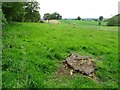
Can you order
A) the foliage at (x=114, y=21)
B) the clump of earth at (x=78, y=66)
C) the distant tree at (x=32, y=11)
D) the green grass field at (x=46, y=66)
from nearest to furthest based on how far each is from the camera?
the green grass field at (x=46, y=66)
the clump of earth at (x=78, y=66)
the foliage at (x=114, y=21)
the distant tree at (x=32, y=11)

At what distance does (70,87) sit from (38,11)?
33179mm

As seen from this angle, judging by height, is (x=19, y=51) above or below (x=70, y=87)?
above

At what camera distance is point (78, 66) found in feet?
38.0

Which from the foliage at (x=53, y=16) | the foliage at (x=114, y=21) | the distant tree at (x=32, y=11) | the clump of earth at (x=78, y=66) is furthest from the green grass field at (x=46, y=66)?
the foliage at (x=53, y=16)

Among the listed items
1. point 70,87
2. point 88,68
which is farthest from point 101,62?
point 70,87

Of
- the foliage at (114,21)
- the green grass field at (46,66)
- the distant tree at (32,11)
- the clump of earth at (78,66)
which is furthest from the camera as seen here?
the distant tree at (32,11)

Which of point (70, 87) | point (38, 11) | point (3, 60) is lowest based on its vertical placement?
point (70, 87)

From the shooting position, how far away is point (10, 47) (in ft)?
45.0

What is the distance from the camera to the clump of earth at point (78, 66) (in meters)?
11.3

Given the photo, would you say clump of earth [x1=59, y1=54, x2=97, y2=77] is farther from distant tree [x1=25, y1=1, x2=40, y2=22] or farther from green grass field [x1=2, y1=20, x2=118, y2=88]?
distant tree [x1=25, y1=1, x2=40, y2=22]

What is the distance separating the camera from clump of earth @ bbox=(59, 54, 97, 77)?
445 inches

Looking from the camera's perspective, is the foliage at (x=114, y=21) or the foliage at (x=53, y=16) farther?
the foliage at (x=53, y=16)

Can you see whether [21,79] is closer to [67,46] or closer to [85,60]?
[85,60]

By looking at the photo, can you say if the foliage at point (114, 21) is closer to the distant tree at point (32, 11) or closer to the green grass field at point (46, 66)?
the green grass field at point (46, 66)
